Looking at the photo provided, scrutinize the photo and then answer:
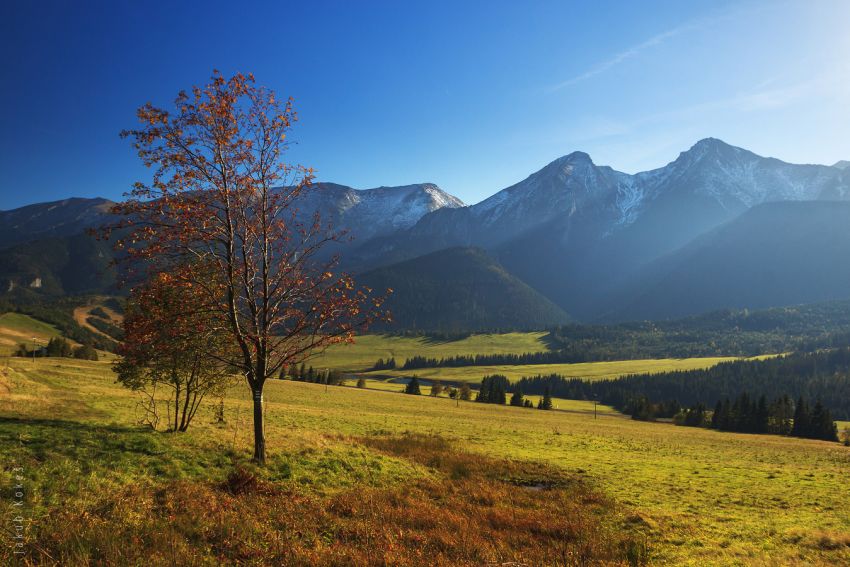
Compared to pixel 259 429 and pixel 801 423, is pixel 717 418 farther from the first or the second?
pixel 259 429

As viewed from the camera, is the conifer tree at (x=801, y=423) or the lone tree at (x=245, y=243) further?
the conifer tree at (x=801, y=423)

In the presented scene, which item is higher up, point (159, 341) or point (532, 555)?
point (159, 341)

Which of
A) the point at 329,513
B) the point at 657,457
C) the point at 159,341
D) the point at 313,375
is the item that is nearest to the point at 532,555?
the point at 329,513

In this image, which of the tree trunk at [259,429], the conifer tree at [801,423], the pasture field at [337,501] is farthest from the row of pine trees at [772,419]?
the tree trunk at [259,429]

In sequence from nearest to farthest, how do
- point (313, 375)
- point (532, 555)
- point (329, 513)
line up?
1. point (532, 555)
2. point (329, 513)
3. point (313, 375)

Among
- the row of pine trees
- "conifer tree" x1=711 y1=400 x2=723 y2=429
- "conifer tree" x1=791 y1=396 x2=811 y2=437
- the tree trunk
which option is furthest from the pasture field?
"conifer tree" x1=711 y1=400 x2=723 y2=429

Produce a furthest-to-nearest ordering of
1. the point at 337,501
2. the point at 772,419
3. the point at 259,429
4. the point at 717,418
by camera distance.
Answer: the point at 717,418
the point at 772,419
the point at 259,429
the point at 337,501

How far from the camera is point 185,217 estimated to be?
648 inches

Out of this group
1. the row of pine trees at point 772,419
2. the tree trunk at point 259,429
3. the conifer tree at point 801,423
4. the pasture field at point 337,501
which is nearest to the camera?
the pasture field at point 337,501

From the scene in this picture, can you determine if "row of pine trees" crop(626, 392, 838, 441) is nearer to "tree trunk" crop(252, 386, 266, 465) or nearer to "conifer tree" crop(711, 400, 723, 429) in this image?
"conifer tree" crop(711, 400, 723, 429)

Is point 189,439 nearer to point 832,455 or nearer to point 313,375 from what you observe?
point 832,455

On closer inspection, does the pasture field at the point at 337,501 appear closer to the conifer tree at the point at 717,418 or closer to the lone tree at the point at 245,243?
the lone tree at the point at 245,243

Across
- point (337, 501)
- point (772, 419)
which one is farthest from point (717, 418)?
point (337, 501)

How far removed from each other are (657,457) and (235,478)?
46.6 metres
